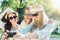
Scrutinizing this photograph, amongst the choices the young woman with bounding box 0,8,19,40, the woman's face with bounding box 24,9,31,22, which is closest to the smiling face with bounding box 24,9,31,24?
the woman's face with bounding box 24,9,31,22

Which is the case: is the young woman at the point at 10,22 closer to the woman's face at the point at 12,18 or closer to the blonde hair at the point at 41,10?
the woman's face at the point at 12,18

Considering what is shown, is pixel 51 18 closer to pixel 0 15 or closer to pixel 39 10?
pixel 39 10

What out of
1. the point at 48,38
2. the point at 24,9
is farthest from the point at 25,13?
the point at 48,38

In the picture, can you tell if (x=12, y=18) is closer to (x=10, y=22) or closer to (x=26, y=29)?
(x=10, y=22)

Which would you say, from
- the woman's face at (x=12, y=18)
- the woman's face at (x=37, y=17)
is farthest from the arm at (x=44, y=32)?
the woman's face at (x=12, y=18)

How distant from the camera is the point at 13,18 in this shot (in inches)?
209

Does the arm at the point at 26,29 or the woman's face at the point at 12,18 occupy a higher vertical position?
the woman's face at the point at 12,18

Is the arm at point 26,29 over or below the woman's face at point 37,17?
below

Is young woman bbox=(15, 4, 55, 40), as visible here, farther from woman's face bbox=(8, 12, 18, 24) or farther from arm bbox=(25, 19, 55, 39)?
woman's face bbox=(8, 12, 18, 24)

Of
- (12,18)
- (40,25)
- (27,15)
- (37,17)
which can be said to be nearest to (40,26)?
(40,25)

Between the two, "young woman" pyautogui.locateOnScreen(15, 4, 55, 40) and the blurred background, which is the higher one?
the blurred background

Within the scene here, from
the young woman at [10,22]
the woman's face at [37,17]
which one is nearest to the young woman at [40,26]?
the woman's face at [37,17]

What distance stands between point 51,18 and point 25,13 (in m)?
0.35

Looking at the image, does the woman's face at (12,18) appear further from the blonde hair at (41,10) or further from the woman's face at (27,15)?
the blonde hair at (41,10)
